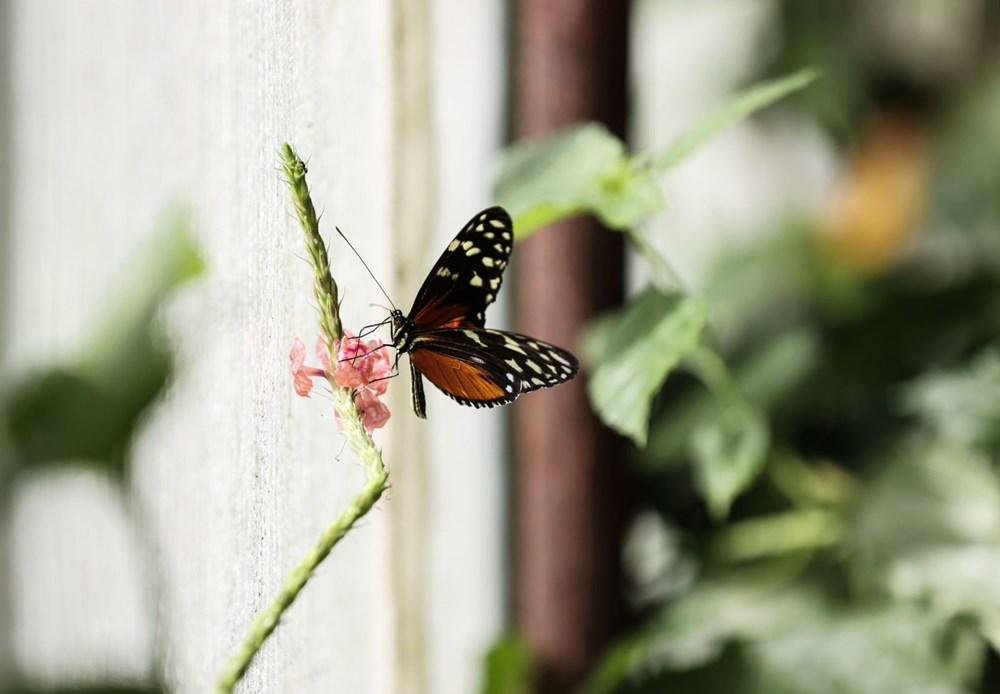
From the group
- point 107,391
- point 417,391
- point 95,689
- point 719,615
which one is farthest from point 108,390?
point 719,615

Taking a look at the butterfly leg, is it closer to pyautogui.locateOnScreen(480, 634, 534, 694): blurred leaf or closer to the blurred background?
the blurred background

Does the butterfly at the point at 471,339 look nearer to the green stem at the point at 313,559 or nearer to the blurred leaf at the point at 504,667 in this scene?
the green stem at the point at 313,559

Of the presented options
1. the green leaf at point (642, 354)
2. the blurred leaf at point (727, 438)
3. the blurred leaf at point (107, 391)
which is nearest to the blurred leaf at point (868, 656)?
the blurred leaf at point (727, 438)

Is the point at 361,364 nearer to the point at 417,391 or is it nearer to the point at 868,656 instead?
the point at 417,391

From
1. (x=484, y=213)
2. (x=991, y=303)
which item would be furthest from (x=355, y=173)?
(x=991, y=303)

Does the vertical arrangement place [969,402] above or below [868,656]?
above

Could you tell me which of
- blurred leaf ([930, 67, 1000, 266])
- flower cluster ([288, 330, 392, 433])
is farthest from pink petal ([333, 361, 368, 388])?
blurred leaf ([930, 67, 1000, 266])
